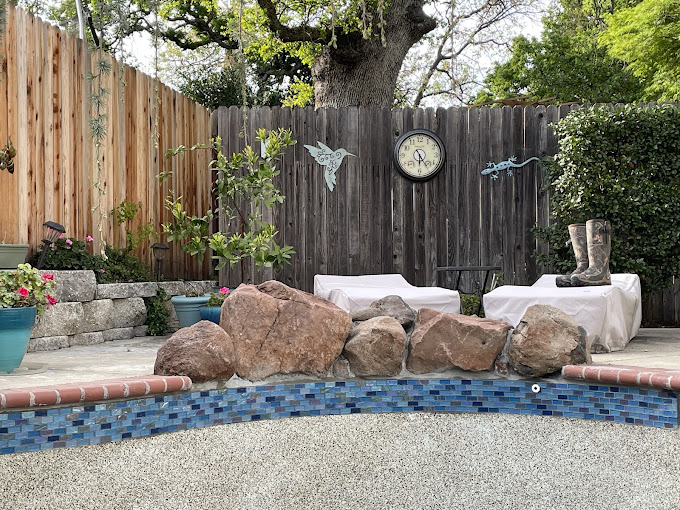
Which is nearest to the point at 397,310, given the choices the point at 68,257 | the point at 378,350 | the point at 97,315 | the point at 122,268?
the point at 378,350

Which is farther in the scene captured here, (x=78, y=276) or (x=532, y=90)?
(x=532, y=90)

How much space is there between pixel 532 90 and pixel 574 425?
44.8ft

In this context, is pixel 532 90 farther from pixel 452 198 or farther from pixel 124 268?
pixel 124 268

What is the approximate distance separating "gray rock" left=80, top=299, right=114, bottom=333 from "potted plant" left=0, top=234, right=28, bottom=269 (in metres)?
0.63

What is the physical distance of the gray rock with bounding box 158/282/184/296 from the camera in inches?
236

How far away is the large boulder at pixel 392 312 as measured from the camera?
→ 3756 mm

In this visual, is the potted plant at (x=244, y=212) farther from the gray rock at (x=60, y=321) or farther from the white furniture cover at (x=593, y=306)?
the white furniture cover at (x=593, y=306)

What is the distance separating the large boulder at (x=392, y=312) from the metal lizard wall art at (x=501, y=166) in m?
2.95

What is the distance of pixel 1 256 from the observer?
4555mm

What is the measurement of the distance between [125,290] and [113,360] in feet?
4.64

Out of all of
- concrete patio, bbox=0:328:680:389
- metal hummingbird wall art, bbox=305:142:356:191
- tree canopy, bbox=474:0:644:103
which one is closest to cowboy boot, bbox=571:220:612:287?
concrete patio, bbox=0:328:680:389

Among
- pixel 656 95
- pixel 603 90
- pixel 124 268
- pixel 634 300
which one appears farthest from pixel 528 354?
pixel 603 90

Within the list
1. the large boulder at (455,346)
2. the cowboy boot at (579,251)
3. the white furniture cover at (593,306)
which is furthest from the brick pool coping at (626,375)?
the cowboy boot at (579,251)

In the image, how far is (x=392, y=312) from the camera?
3818 millimetres
